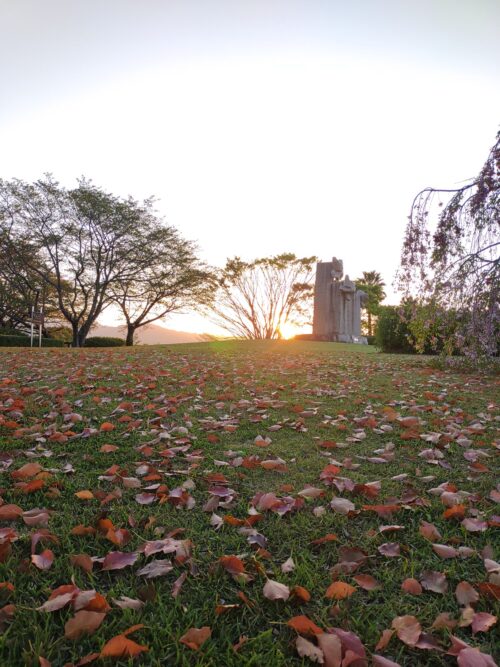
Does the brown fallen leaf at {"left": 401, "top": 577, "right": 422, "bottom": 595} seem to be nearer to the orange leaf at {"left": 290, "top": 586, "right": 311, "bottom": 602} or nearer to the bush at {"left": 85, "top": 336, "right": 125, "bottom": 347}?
the orange leaf at {"left": 290, "top": 586, "right": 311, "bottom": 602}

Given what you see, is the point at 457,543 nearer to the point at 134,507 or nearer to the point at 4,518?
the point at 134,507

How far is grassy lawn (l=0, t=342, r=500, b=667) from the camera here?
148 centimetres

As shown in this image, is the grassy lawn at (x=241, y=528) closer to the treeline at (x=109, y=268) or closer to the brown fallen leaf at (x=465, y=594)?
the brown fallen leaf at (x=465, y=594)

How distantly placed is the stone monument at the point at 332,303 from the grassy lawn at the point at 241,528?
18.3 meters

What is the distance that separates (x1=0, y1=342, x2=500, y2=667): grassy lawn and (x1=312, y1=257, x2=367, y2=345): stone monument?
60.1 feet

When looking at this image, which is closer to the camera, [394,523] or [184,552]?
[184,552]

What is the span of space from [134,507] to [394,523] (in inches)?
59.0

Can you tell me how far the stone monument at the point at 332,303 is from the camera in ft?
75.4

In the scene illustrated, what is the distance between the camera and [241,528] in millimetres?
2209

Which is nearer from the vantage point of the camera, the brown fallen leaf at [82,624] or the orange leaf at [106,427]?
the brown fallen leaf at [82,624]

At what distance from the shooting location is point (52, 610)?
1.55 m

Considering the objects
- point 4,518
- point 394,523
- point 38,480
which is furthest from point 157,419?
point 394,523

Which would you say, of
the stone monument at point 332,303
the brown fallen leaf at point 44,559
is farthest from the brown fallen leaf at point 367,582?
the stone monument at point 332,303

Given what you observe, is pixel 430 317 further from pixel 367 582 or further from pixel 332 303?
pixel 332 303
